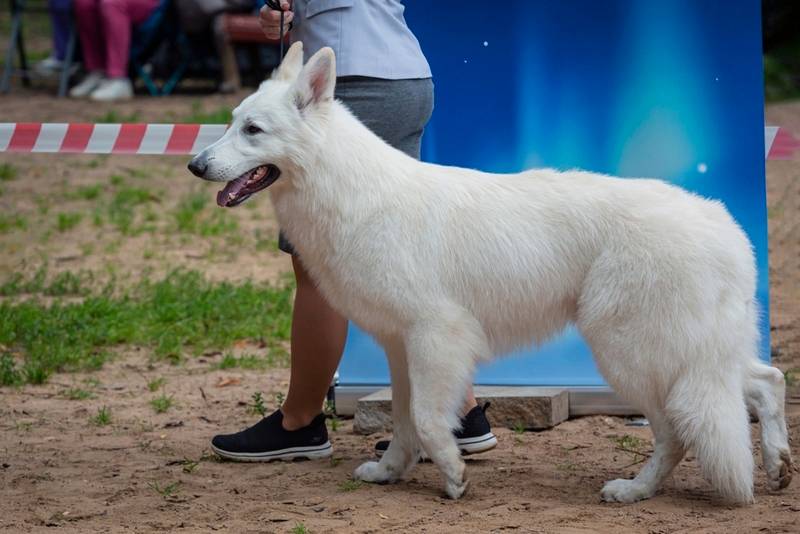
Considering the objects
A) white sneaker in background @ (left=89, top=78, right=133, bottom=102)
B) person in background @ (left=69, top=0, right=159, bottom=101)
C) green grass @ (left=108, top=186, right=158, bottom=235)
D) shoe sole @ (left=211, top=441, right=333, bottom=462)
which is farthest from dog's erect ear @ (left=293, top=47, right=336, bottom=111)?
white sneaker in background @ (left=89, top=78, right=133, bottom=102)

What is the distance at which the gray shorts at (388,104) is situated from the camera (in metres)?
4.27

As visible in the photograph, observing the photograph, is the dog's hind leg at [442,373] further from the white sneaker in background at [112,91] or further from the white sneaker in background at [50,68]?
the white sneaker in background at [50,68]

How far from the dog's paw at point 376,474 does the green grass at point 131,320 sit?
218 centimetres

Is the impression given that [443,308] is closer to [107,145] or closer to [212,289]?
[107,145]

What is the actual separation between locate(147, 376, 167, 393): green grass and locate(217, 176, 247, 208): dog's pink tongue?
2.10 m

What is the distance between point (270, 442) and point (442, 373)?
1.04 metres

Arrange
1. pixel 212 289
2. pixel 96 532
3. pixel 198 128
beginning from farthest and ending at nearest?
pixel 212 289 → pixel 198 128 → pixel 96 532

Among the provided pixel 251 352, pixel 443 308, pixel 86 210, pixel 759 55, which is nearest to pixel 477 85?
pixel 759 55

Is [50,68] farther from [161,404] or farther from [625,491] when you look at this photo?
[625,491]

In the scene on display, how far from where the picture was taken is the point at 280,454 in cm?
466

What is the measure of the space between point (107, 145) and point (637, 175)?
260 centimetres

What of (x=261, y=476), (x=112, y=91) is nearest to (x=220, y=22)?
(x=112, y=91)

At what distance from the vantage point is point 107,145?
5.75 meters

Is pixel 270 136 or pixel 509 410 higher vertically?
pixel 270 136
